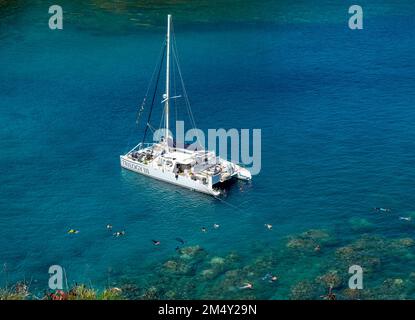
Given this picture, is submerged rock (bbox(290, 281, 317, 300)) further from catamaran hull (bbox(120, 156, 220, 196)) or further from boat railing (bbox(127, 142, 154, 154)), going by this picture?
boat railing (bbox(127, 142, 154, 154))

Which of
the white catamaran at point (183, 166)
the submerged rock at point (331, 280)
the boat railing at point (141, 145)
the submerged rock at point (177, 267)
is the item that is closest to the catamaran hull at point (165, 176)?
the white catamaran at point (183, 166)

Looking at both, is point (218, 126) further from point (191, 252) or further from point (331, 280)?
point (331, 280)

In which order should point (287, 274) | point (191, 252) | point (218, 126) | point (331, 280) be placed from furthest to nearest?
1. point (218, 126)
2. point (191, 252)
3. point (287, 274)
4. point (331, 280)

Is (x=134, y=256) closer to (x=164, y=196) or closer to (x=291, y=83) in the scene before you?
(x=164, y=196)

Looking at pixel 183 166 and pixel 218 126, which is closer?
pixel 183 166

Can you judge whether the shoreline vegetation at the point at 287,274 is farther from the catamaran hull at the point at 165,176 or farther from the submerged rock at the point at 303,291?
the catamaran hull at the point at 165,176

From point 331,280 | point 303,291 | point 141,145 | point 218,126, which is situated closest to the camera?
point 303,291

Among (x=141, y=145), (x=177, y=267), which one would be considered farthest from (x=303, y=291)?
Result: (x=141, y=145)
